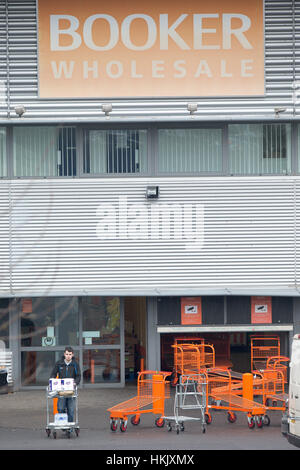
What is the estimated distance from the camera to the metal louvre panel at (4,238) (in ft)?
67.1

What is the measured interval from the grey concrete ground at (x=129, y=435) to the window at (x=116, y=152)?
19.8 feet

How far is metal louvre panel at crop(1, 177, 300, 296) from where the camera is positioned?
20500 mm

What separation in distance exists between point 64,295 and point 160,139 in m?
4.70

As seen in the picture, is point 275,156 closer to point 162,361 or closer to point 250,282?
point 250,282

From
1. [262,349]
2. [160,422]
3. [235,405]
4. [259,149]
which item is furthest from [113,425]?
[259,149]

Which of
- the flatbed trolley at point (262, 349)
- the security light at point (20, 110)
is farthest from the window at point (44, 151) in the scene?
the flatbed trolley at point (262, 349)

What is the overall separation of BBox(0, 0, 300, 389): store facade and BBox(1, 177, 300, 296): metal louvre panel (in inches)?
1.4

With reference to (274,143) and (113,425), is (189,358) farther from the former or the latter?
(274,143)

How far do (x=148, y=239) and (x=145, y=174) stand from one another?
66.2 inches

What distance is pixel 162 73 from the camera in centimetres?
2050

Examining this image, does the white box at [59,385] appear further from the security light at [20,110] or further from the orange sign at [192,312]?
the security light at [20,110]

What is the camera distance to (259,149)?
68.9 ft

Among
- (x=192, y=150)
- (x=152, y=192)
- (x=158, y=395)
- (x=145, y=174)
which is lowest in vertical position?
(x=158, y=395)

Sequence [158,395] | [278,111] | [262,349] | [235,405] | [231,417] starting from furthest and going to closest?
[262,349] → [278,111] → [235,405] → [231,417] → [158,395]
